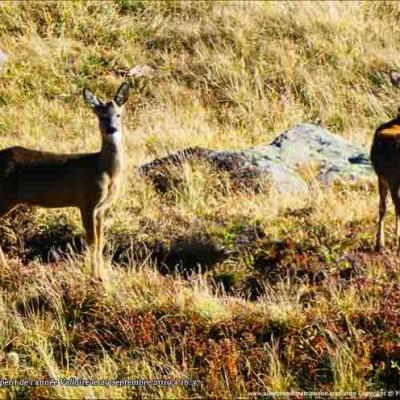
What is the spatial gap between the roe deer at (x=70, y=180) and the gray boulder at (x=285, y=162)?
189cm

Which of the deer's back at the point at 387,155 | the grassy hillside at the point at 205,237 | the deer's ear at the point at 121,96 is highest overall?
the deer's ear at the point at 121,96

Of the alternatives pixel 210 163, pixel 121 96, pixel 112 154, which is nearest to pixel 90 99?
pixel 121 96

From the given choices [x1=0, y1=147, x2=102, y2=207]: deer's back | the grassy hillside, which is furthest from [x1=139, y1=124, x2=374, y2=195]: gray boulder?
[x1=0, y1=147, x2=102, y2=207]: deer's back

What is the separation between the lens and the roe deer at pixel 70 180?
7703 millimetres

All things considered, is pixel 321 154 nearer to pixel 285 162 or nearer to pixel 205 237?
pixel 285 162

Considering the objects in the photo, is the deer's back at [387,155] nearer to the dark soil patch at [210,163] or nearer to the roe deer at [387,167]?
the roe deer at [387,167]

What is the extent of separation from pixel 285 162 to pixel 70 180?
3284 millimetres

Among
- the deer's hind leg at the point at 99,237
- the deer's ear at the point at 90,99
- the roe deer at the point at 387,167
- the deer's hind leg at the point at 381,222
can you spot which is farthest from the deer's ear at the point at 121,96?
the deer's hind leg at the point at 381,222

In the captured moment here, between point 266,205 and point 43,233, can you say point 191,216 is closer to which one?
point 266,205

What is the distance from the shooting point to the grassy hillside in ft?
20.5

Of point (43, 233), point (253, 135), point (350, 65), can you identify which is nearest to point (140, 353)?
point (43, 233)

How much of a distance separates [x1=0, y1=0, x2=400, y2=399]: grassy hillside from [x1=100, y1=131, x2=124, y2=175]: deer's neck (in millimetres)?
805

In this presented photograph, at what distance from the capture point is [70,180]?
7.75m

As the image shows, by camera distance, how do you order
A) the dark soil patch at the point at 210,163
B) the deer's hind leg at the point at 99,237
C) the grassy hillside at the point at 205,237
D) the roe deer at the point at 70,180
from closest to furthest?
the grassy hillside at the point at 205,237 → the deer's hind leg at the point at 99,237 → the roe deer at the point at 70,180 → the dark soil patch at the point at 210,163
